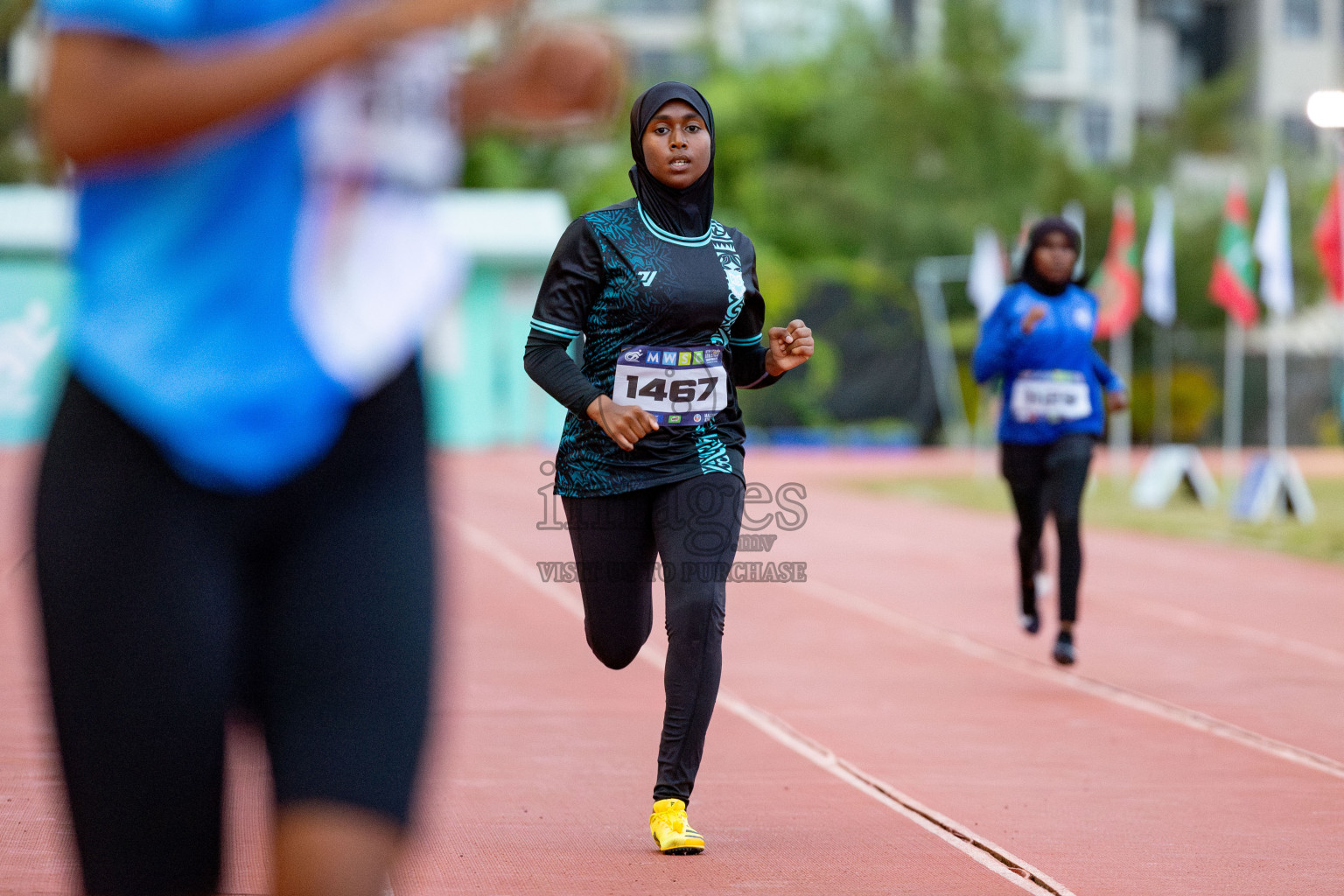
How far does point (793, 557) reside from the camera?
50.4 feet

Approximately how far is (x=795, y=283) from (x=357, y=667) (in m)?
35.2

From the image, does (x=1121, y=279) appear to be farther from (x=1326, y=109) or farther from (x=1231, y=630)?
(x=1231, y=630)

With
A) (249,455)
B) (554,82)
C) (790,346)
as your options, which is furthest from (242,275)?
(790,346)

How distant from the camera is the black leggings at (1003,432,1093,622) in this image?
8516mm

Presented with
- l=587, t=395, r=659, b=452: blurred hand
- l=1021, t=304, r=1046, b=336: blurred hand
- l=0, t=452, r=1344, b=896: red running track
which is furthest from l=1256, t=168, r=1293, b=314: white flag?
l=587, t=395, r=659, b=452: blurred hand

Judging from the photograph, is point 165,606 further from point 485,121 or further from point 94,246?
point 485,121

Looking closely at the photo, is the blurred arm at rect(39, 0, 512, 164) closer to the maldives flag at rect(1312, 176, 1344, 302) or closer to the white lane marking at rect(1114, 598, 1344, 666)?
the white lane marking at rect(1114, 598, 1344, 666)

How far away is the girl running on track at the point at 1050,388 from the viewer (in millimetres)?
8594

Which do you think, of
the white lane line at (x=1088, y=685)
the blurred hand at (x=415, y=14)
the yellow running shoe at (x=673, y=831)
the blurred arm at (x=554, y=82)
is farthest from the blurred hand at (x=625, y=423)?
the white lane line at (x=1088, y=685)

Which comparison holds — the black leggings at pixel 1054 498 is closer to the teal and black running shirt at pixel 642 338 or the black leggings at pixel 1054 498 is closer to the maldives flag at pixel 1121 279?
the teal and black running shirt at pixel 642 338

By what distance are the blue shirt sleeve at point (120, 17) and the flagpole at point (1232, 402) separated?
21272mm

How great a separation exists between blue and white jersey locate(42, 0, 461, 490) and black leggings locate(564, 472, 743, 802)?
2.85 m

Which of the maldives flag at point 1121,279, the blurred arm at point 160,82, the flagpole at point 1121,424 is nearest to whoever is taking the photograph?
the blurred arm at point 160,82

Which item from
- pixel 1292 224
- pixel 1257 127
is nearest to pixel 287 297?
pixel 1292 224
